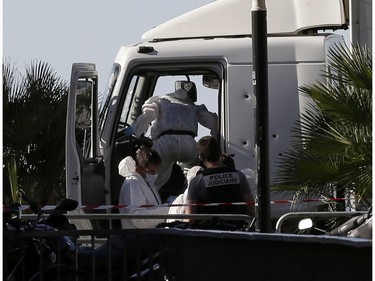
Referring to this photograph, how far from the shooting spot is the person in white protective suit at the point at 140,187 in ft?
45.4

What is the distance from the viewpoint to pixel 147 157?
13.8 metres

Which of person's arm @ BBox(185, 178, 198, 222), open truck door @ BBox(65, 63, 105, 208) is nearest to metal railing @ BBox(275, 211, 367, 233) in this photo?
person's arm @ BBox(185, 178, 198, 222)

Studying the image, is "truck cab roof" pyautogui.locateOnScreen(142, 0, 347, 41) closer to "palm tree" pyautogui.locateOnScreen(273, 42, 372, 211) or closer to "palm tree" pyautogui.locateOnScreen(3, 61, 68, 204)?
"palm tree" pyautogui.locateOnScreen(273, 42, 372, 211)

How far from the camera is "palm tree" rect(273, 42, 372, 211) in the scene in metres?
12.8

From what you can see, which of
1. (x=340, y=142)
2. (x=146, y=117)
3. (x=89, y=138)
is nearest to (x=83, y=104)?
(x=89, y=138)

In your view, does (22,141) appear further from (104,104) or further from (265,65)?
(265,65)

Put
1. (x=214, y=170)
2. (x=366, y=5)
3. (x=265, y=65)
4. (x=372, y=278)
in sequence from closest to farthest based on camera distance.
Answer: (x=372, y=278) < (x=265, y=65) < (x=214, y=170) < (x=366, y=5)

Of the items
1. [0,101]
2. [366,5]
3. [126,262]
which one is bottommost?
[126,262]

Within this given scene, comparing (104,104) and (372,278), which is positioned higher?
(104,104)

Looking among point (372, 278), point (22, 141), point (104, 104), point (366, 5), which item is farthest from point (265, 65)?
point (22, 141)

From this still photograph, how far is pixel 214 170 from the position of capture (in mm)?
12836

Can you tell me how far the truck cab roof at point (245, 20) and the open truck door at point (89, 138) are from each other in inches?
36.9

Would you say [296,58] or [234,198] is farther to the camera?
[296,58]

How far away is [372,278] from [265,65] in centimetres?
523
